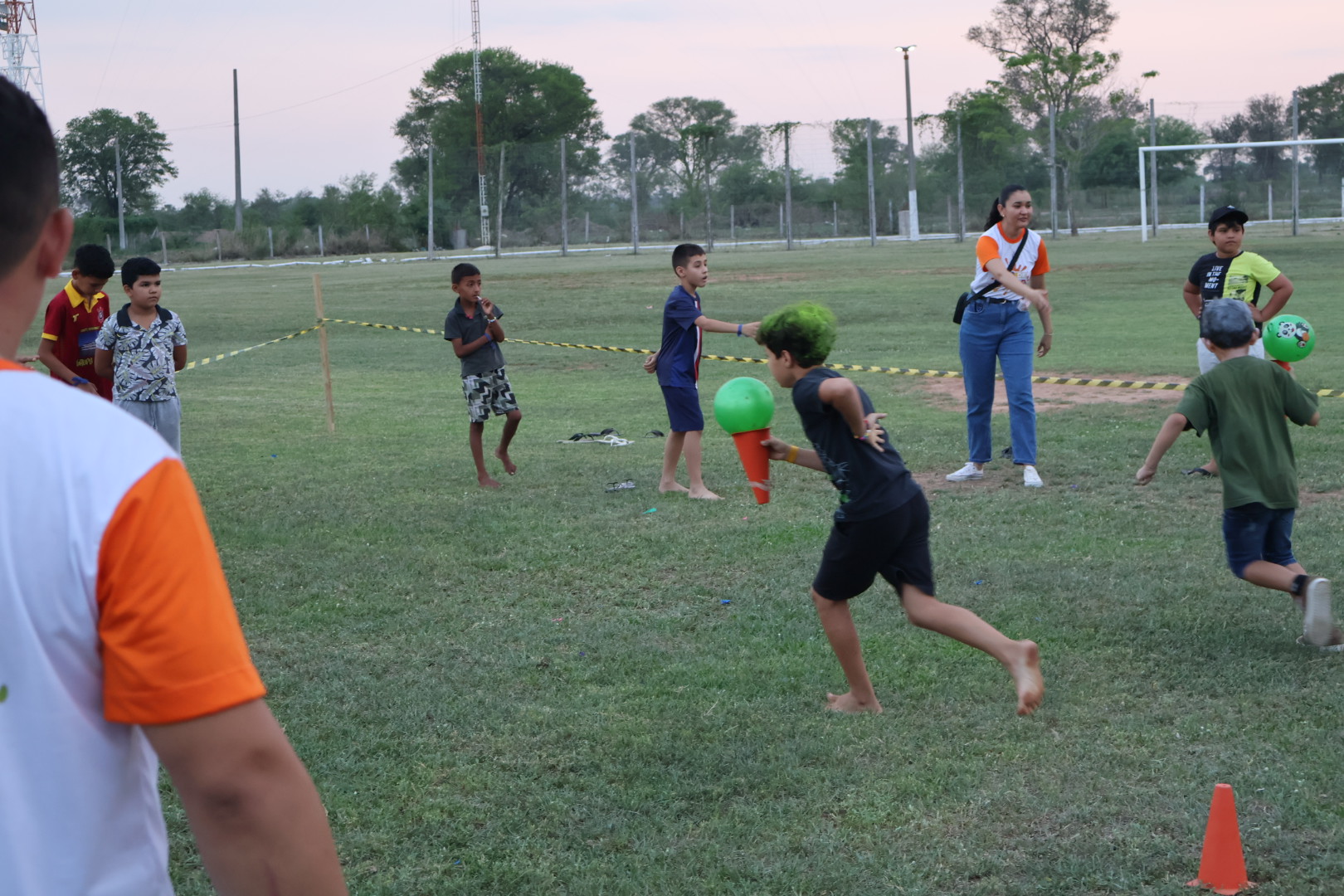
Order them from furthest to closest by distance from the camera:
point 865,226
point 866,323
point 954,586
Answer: point 865,226
point 866,323
point 954,586

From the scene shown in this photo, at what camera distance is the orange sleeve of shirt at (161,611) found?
1197 mm

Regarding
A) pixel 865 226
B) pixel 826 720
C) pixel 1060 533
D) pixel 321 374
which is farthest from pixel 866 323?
pixel 865 226

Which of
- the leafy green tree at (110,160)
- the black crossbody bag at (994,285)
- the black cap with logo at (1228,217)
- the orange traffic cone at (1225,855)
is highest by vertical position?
the leafy green tree at (110,160)

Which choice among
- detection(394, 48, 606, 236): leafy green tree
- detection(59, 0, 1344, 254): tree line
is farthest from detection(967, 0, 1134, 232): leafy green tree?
detection(394, 48, 606, 236): leafy green tree

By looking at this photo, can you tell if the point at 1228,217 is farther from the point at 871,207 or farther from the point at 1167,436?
the point at 871,207

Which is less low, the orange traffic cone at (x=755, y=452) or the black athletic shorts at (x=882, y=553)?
the orange traffic cone at (x=755, y=452)

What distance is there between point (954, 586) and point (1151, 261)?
29.1m

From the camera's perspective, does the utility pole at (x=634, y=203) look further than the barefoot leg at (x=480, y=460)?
Yes

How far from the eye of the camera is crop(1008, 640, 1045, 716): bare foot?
427cm

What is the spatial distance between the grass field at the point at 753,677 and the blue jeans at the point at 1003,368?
0.34 m

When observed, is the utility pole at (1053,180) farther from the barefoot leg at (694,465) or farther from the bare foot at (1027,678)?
the bare foot at (1027,678)

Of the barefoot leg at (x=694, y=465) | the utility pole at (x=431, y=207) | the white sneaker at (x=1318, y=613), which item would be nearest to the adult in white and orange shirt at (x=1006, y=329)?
the barefoot leg at (x=694, y=465)

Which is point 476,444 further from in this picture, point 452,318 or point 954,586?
point 954,586

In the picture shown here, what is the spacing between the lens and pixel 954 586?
6.40m
